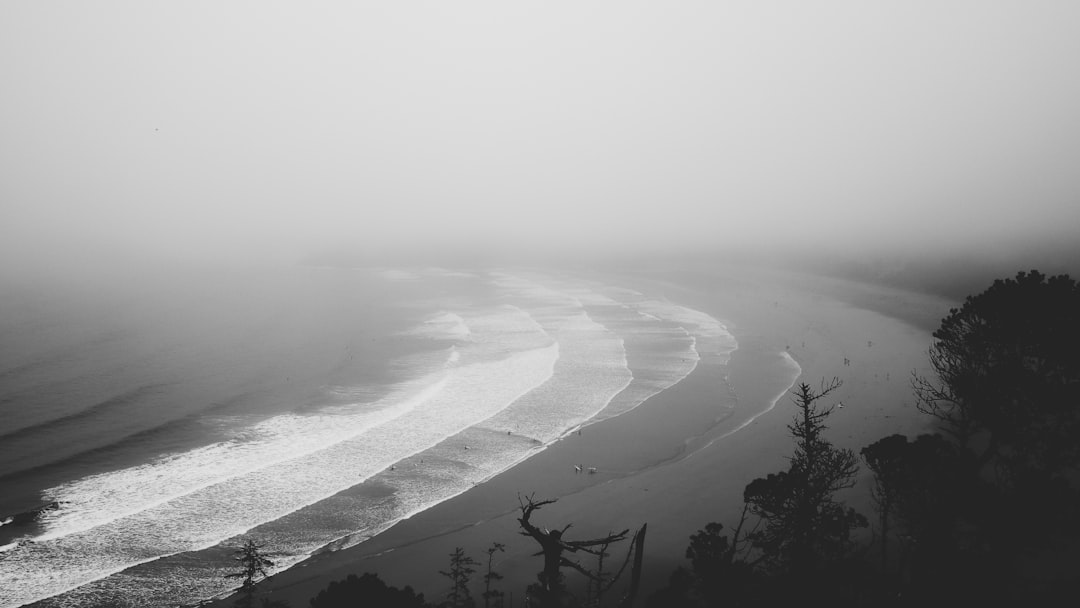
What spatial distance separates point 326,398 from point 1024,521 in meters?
40.8

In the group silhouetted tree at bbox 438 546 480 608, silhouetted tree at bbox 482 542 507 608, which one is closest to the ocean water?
silhouetted tree at bbox 438 546 480 608

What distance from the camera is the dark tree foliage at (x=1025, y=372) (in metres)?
22.2

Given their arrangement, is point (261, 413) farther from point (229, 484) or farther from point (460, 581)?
point (460, 581)

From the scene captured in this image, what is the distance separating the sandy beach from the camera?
77.3 feet

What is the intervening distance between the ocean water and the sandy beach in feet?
5.61

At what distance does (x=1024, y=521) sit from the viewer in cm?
2000

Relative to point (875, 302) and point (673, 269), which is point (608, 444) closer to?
point (875, 302)

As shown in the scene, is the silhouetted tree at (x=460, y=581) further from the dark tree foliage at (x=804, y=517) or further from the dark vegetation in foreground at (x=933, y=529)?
the dark tree foliage at (x=804, y=517)

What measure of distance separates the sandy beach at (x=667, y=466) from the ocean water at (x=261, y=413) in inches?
67.3

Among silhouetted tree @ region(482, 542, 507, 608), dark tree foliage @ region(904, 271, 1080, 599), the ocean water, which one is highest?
dark tree foliage @ region(904, 271, 1080, 599)

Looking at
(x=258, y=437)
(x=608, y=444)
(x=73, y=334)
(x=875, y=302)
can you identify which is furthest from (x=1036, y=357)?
(x=73, y=334)

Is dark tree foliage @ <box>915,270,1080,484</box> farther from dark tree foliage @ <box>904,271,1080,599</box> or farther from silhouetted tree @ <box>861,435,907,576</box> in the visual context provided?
silhouetted tree @ <box>861,435,907,576</box>

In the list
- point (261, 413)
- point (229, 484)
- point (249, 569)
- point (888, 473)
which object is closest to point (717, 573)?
point (888, 473)

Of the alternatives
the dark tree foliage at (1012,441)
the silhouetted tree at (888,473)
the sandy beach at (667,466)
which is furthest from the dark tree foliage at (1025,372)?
Result: the sandy beach at (667,466)
